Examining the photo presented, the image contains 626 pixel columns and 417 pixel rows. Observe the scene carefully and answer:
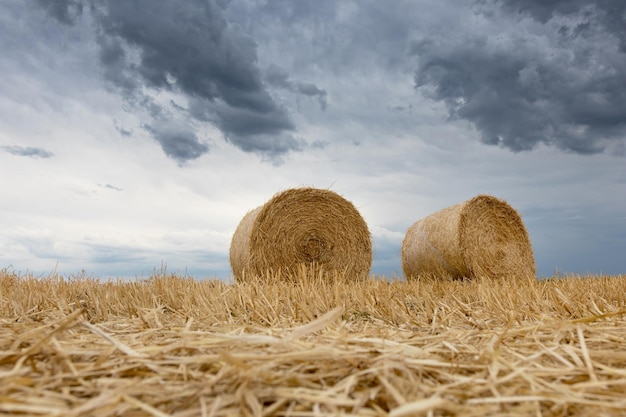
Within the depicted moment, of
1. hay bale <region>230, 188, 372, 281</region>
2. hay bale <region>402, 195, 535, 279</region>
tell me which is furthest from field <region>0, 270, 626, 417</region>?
hay bale <region>402, 195, 535, 279</region>

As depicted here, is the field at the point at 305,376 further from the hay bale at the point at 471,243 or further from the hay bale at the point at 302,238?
the hay bale at the point at 471,243

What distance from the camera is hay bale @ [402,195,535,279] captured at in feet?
30.3

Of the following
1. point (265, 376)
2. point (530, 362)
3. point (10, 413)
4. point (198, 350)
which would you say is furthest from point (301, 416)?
point (530, 362)

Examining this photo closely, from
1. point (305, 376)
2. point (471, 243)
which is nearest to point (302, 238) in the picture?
point (471, 243)

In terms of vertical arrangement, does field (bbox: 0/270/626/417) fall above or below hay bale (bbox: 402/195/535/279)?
below

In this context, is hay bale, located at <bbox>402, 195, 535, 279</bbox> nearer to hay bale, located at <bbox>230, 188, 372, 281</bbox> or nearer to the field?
hay bale, located at <bbox>230, 188, 372, 281</bbox>

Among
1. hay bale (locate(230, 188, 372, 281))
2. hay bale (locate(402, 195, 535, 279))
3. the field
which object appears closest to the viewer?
the field

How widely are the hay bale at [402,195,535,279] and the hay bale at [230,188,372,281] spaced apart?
154cm

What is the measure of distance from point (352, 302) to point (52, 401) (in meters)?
3.18

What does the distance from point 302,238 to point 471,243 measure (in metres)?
3.10

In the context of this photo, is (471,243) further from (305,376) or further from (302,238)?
(305,376)

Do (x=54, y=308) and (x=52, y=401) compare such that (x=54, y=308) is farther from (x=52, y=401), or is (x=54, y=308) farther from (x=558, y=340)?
(x=558, y=340)

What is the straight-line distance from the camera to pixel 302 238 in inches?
323

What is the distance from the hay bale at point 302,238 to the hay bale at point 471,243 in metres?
1.54
